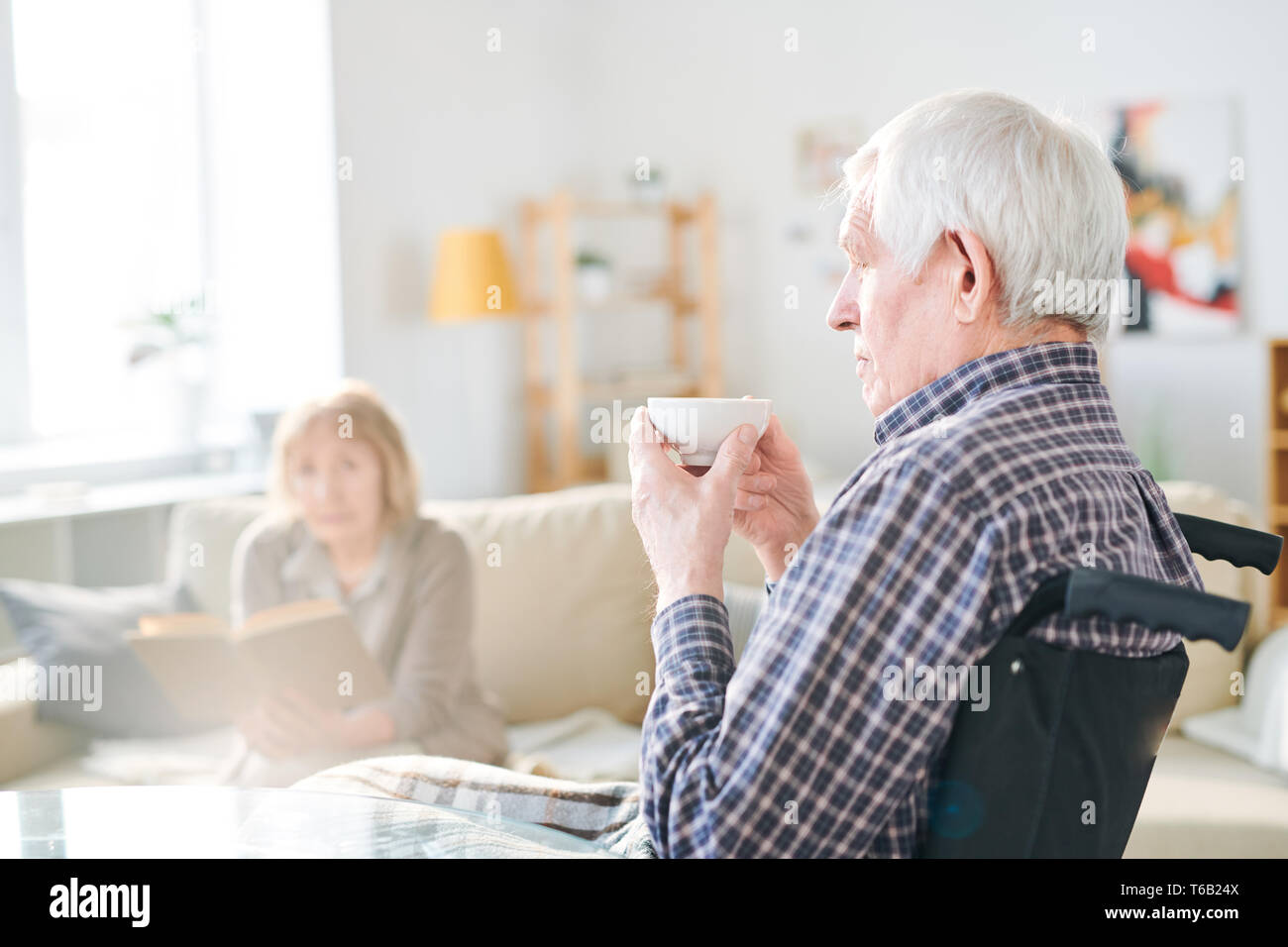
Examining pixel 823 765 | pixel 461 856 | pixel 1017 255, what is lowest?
pixel 461 856

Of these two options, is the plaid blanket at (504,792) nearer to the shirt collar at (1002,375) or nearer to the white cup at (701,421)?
the white cup at (701,421)

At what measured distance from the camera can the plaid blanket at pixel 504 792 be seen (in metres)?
1.17

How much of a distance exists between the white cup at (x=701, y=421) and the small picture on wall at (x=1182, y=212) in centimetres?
339

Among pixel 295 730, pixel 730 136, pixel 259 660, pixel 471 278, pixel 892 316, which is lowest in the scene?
pixel 295 730

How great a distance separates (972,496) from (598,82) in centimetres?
471

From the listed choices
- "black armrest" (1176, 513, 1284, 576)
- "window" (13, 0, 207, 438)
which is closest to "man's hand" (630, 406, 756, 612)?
"black armrest" (1176, 513, 1284, 576)

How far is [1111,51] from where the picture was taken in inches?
163

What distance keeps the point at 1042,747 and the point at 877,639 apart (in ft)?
0.46

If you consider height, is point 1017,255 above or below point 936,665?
above

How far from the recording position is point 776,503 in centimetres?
116

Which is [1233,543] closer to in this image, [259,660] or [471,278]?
[259,660]

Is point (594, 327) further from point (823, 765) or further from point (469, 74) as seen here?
point (823, 765)

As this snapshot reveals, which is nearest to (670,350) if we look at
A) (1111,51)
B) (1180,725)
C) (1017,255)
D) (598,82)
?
(598,82)

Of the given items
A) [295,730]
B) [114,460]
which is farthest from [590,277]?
[295,730]
